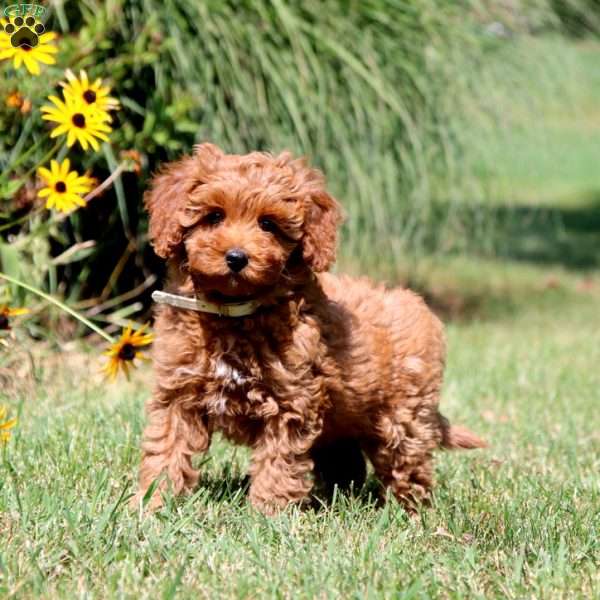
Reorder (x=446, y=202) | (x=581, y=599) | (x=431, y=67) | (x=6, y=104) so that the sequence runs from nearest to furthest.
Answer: (x=581, y=599)
(x=6, y=104)
(x=431, y=67)
(x=446, y=202)

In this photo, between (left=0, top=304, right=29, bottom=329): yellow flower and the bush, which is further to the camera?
the bush

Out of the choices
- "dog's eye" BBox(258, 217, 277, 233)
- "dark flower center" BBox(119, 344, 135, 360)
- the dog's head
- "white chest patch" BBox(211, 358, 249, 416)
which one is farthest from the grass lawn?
"dog's eye" BBox(258, 217, 277, 233)

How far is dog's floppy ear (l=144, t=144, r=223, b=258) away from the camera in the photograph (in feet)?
12.8

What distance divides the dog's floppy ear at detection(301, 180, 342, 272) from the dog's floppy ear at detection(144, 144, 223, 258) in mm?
375

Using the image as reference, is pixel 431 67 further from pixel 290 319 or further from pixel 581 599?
pixel 581 599

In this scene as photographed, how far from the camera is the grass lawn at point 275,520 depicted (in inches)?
121

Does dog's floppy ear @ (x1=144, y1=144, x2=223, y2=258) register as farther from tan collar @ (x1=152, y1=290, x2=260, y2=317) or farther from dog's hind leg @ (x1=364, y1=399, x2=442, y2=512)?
dog's hind leg @ (x1=364, y1=399, x2=442, y2=512)

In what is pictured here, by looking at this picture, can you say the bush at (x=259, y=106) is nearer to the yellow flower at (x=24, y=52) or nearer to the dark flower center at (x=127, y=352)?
the yellow flower at (x=24, y=52)

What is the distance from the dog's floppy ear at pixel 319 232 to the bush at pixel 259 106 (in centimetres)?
197

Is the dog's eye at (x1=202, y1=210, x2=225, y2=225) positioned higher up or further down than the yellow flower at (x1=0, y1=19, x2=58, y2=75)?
further down

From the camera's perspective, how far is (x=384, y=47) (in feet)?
24.9

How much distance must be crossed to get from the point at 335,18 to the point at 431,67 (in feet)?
2.83

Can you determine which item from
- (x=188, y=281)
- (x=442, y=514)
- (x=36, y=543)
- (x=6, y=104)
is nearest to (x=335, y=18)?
(x=6, y=104)

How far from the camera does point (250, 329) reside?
393 centimetres
